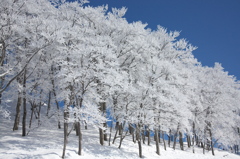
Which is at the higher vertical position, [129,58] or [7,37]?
[129,58]

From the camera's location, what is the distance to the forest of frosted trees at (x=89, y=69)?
1087cm

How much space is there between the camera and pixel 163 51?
59.8 feet

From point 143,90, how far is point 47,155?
28.9 ft

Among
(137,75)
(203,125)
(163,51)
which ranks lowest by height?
(203,125)

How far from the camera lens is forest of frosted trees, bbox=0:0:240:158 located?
10867 millimetres

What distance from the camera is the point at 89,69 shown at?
11.3 m

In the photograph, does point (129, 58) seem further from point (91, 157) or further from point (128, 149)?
point (91, 157)

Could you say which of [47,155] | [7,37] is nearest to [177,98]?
[47,155]

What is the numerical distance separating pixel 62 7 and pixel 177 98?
13270 mm

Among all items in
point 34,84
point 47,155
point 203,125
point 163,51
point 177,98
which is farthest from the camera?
point 203,125

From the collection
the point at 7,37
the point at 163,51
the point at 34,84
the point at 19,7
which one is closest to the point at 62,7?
the point at 19,7

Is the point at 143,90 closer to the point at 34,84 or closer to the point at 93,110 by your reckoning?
the point at 93,110

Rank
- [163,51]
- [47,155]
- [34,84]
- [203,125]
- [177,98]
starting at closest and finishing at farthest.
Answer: [47,155] → [34,84] → [177,98] → [163,51] → [203,125]

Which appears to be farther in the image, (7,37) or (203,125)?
(203,125)
